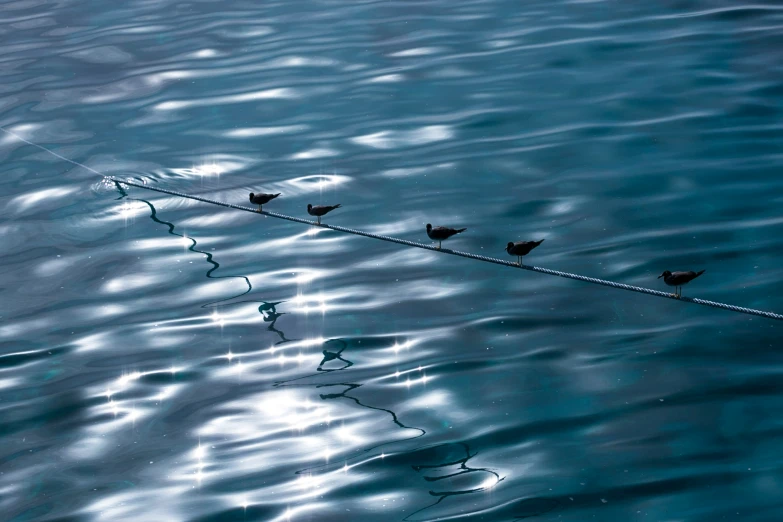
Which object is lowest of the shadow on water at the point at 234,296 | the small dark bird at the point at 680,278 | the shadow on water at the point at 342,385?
the shadow on water at the point at 342,385

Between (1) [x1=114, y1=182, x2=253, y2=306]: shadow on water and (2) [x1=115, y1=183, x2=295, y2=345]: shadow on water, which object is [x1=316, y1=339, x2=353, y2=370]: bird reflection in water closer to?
(2) [x1=115, y1=183, x2=295, y2=345]: shadow on water

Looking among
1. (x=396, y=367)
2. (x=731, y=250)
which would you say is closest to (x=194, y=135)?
(x=396, y=367)

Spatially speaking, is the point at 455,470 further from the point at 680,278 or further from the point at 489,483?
the point at 680,278

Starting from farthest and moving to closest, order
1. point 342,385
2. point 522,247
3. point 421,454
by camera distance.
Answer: point 342,385 < point 522,247 < point 421,454

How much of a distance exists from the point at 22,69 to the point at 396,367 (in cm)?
1468

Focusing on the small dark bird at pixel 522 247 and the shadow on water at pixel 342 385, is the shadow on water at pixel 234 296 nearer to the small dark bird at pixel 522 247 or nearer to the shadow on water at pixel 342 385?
the shadow on water at pixel 342 385

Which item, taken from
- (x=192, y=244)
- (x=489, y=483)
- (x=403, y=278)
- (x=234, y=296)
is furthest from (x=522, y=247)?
(x=192, y=244)

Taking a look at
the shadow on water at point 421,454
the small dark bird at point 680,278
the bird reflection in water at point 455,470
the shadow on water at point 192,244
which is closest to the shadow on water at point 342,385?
the shadow on water at point 421,454

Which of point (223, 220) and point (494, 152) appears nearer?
point (223, 220)

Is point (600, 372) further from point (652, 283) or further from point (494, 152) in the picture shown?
point (494, 152)

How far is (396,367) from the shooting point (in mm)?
10797

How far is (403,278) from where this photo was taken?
12.7 m

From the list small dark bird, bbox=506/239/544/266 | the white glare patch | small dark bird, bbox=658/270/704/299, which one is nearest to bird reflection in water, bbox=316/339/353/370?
small dark bird, bbox=506/239/544/266

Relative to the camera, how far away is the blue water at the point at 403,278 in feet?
30.0
